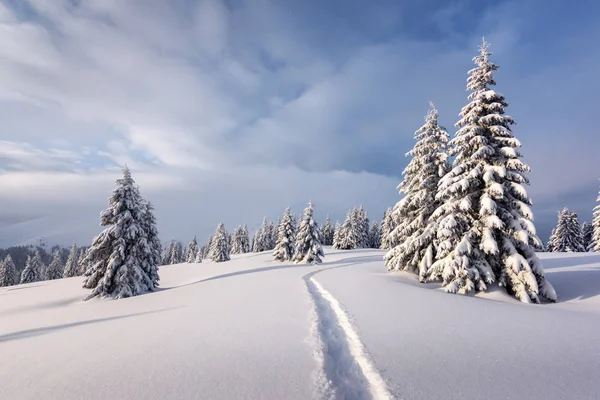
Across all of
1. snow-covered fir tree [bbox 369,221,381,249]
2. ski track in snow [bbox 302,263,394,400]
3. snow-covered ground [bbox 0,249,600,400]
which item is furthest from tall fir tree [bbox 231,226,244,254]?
ski track in snow [bbox 302,263,394,400]

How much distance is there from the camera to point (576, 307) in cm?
1311

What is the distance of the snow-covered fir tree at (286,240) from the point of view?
50750mm

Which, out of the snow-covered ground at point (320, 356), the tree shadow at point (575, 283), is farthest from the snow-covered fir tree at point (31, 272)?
the tree shadow at point (575, 283)

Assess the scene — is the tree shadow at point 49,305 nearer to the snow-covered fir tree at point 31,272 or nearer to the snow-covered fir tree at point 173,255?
the snow-covered fir tree at point 31,272

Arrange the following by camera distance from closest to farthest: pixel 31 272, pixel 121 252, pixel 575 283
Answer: pixel 575 283 → pixel 121 252 → pixel 31 272

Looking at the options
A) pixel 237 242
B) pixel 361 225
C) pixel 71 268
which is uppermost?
pixel 361 225

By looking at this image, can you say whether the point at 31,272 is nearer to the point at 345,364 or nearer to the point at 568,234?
the point at 345,364

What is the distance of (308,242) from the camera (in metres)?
44.2

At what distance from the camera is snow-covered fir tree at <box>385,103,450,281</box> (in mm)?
20984

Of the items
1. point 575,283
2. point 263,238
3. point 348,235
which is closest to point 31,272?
point 263,238

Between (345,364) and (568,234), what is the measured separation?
6739 cm

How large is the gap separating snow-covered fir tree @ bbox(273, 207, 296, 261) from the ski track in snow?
136ft

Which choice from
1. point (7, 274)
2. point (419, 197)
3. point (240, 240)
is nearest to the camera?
point (419, 197)

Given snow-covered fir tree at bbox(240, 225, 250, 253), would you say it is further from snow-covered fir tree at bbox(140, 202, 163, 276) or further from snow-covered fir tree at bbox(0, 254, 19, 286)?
snow-covered fir tree at bbox(140, 202, 163, 276)
